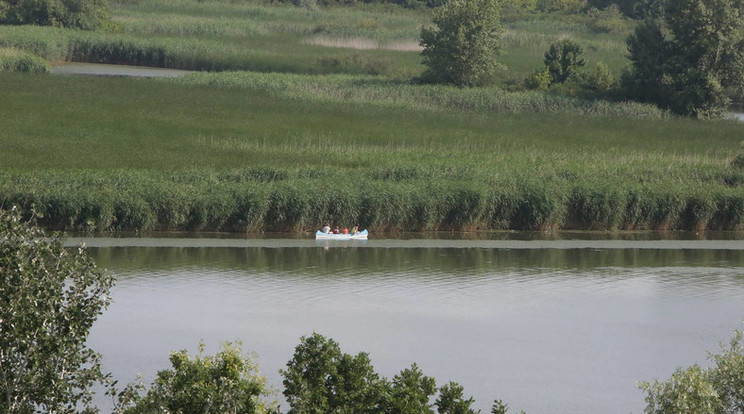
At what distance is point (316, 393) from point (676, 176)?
35477 millimetres

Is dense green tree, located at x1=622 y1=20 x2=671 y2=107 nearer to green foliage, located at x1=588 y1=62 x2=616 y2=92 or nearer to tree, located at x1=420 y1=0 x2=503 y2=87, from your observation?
green foliage, located at x1=588 y1=62 x2=616 y2=92

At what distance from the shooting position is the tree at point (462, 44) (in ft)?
249

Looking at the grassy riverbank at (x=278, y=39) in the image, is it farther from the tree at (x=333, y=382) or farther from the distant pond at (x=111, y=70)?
the tree at (x=333, y=382)

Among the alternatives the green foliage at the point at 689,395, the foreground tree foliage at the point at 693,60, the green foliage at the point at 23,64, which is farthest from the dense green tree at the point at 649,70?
the green foliage at the point at 689,395

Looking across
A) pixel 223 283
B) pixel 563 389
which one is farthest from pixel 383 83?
pixel 563 389

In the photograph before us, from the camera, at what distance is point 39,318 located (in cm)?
1622

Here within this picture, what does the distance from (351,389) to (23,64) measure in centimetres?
5860

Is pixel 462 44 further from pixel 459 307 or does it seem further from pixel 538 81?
pixel 459 307

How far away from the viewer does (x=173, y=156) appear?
5159 cm

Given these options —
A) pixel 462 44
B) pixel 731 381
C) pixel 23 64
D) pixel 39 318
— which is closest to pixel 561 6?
pixel 462 44

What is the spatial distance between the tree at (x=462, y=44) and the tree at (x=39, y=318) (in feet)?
197

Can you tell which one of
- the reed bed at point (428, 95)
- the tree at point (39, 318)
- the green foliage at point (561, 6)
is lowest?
the reed bed at point (428, 95)

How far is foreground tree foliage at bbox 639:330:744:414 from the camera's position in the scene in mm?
20062

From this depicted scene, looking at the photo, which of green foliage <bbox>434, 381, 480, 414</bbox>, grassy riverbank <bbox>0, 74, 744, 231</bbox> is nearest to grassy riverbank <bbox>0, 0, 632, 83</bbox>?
grassy riverbank <bbox>0, 74, 744, 231</bbox>
